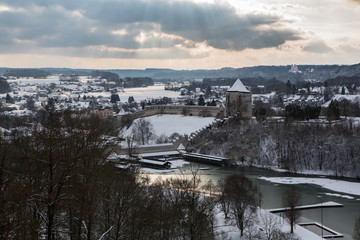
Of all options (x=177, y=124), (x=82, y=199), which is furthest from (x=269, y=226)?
(x=177, y=124)

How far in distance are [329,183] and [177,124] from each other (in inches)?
813

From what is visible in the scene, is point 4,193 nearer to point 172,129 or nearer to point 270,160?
point 270,160

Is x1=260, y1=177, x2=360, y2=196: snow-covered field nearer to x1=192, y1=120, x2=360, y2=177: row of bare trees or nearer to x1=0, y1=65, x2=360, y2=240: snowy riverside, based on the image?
x1=0, y1=65, x2=360, y2=240: snowy riverside

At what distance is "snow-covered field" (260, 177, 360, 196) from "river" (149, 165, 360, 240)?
0.66 meters

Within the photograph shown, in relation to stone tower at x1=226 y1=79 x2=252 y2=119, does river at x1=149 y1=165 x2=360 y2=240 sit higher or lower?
lower

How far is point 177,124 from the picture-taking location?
4250cm

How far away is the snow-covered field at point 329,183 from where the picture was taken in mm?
22859

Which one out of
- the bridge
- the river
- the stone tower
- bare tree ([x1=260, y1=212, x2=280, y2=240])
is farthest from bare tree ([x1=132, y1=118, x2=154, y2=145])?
bare tree ([x1=260, y1=212, x2=280, y2=240])

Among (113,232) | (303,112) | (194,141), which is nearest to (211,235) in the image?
(113,232)

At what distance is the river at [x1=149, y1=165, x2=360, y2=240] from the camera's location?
1694cm

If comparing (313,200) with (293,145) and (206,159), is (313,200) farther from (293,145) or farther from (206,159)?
(206,159)

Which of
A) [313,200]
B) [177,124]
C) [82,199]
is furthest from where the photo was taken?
[177,124]

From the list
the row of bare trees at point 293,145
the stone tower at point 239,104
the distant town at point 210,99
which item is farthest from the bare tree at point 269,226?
the stone tower at point 239,104

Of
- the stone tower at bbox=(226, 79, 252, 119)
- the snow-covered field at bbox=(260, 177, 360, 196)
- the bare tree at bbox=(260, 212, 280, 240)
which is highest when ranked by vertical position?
the stone tower at bbox=(226, 79, 252, 119)
